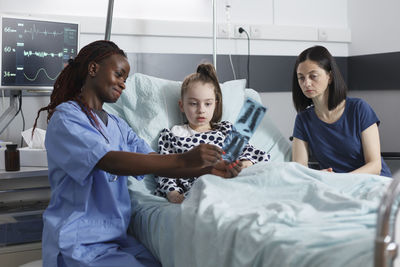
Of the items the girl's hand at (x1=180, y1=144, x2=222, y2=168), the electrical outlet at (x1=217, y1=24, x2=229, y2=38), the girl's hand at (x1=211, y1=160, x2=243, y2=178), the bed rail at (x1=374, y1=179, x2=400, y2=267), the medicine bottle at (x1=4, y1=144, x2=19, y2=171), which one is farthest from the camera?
the electrical outlet at (x1=217, y1=24, x2=229, y2=38)

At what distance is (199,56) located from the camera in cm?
318

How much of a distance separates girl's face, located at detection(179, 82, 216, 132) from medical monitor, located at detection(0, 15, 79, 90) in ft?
2.24

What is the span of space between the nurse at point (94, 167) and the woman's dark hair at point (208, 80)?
1.67 feet

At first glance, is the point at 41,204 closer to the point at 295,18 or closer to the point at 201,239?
the point at 201,239

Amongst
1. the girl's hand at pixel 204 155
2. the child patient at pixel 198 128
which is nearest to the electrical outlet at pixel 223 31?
the child patient at pixel 198 128

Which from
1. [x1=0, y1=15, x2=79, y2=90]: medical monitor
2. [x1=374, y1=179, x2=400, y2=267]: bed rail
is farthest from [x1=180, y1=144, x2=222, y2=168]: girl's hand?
[x1=0, y1=15, x2=79, y2=90]: medical monitor

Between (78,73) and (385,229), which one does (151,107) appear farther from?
(385,229)

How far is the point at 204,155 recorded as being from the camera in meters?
1.45

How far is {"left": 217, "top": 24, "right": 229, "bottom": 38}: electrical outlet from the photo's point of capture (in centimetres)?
324

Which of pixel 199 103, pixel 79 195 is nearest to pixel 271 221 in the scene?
pixel 79 195

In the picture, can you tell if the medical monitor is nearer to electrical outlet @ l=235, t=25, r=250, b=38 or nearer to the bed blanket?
the bed blanket

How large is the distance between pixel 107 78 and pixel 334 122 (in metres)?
1.15

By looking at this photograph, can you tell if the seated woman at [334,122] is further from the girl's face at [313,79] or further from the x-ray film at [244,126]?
the x-ray film at [244,126]

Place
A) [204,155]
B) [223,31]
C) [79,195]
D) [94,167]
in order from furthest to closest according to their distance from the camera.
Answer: [223,31]
[79,195]
[94,167]
[204,155]
